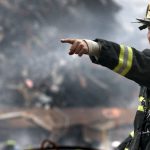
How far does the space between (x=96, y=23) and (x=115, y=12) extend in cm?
68

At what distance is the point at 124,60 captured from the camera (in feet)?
8.72

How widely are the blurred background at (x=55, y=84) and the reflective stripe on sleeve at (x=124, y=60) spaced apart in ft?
27.5

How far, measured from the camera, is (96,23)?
36.5 feet

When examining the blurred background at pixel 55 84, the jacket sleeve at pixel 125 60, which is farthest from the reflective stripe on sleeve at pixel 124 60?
the blurred background at pixel 55 84

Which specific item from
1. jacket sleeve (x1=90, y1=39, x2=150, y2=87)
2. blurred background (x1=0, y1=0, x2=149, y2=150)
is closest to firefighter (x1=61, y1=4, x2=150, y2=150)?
jacket sleeve (x1=90, y1=39, x2=150, y2=87)

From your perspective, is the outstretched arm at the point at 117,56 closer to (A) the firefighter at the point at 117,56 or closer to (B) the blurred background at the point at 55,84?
(A) the firefighter at the point at 117,56

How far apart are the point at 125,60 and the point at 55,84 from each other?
32.8 ft

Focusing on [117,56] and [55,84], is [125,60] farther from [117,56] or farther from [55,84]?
[55,84]

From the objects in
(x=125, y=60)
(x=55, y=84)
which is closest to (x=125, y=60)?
(x=125, y=60)

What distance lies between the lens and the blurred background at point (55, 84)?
37.6 ft

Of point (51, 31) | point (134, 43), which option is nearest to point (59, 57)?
point (51, 31)

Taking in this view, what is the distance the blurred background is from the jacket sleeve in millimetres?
8342

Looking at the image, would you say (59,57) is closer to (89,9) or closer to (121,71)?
(89,9)

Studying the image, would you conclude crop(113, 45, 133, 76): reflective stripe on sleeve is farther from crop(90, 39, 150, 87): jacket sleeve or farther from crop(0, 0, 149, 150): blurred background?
crop(0, 0, 149, 150): blurred background
